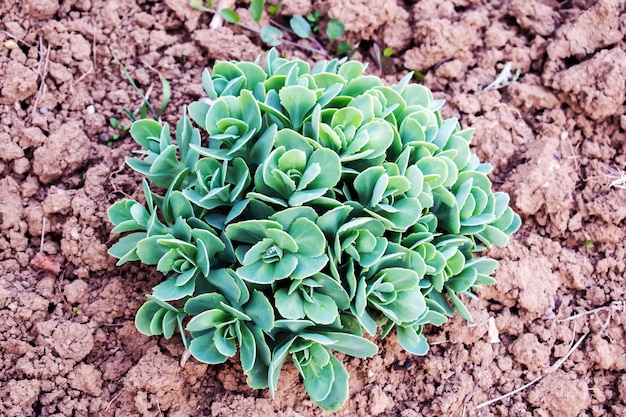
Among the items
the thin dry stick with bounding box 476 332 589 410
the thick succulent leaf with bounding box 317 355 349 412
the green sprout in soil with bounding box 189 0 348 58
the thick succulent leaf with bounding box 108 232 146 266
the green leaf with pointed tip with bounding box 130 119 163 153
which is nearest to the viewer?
the thick succulent leaf with bounding box 317 355 349 412

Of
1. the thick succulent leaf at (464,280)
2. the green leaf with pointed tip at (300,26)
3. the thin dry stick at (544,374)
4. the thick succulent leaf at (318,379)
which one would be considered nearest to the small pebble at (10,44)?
the green leaf with pointed tip at (300,26)

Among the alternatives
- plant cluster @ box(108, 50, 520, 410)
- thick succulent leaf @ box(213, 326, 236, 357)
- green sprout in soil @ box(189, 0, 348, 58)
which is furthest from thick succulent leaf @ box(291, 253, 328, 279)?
green sprout in soil @ box(189, 0, 348, 58)

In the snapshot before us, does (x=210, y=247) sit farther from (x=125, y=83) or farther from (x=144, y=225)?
(x=125, y=83)

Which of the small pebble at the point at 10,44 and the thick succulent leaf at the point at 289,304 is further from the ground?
the small pebble at the point at 10,44

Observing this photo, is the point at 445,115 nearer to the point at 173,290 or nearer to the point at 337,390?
the point at 337,390

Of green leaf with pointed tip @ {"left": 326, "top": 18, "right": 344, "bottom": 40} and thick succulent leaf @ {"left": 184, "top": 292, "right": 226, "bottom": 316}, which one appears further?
green leaf with pointed tip @ {"left": 326, "top": 18, "right": 344, "bottom": 40}

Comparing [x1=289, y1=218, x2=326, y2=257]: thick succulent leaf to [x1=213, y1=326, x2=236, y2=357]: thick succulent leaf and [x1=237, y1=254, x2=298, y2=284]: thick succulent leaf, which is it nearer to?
[x1=237, y1=254, x2=298, y2=284]: thick succulent leaf

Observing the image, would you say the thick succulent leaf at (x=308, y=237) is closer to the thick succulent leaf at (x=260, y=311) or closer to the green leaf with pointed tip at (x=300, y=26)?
the thick succulent leaf at (x=260, y=311)
